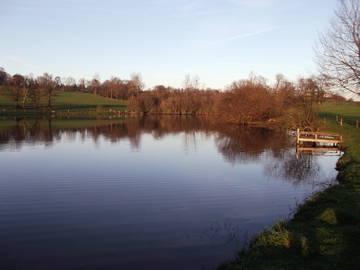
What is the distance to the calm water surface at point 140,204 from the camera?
8641 mm

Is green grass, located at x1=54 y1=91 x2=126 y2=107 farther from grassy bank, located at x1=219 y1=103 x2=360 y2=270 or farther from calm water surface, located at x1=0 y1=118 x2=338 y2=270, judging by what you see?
grassy bank, located at x1=219 y1=103 x2=360 y2=270

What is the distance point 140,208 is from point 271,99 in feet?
169

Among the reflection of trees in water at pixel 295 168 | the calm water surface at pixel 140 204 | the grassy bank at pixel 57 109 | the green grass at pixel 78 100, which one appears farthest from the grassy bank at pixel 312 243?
the green grass at pixel 78 100

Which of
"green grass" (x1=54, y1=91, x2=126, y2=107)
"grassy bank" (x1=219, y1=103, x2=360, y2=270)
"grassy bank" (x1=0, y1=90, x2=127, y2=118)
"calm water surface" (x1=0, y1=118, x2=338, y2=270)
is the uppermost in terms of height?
"green grass" (x1=54, y1=91, x2=126, y2=107)

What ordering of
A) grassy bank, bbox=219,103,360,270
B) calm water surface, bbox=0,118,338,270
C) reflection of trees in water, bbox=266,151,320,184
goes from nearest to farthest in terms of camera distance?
grassy bank, bbox=219,103,360,270 → calm water surface, bbox=0,118,338,270 → reflection of trees in water, bbox=266,151,320,184

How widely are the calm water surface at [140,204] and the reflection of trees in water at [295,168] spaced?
2.6 inches

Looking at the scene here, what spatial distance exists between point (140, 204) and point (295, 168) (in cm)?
1202

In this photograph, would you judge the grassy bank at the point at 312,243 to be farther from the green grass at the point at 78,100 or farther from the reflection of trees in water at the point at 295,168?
the green grass at the point at 78,100

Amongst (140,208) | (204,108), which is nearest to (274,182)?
(140,208)

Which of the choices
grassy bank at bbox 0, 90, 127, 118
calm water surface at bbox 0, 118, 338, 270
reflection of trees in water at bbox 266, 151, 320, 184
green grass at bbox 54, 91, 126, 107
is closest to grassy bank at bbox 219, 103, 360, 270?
calm water surface at bbox 0, 118, 338, 270

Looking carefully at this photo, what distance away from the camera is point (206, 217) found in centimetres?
1140

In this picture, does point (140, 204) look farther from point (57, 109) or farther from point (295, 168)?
point (57, 109)

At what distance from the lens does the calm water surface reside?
28.3 ft

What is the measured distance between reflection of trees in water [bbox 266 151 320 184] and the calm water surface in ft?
0.21
